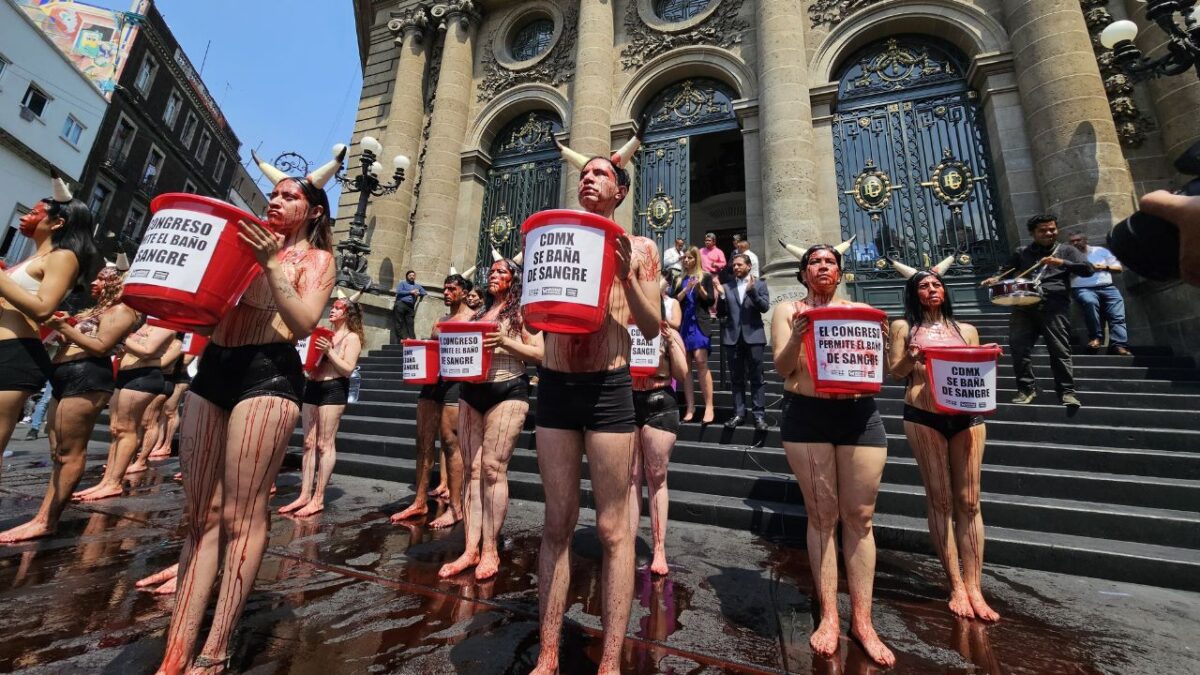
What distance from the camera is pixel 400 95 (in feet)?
47.8

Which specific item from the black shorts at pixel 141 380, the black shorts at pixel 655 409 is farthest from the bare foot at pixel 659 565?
the black shorts at pixel 141 380

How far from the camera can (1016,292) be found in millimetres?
4691

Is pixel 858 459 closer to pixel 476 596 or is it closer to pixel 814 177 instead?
pixel 476 596

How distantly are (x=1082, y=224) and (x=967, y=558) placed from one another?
8184 millimetres

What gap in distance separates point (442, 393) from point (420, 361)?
1.51 feet

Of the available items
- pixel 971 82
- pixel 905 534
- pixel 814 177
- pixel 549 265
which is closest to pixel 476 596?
pixel 549 265

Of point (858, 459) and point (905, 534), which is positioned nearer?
point (858, 459)

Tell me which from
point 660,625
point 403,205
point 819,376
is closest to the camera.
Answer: point 819,376

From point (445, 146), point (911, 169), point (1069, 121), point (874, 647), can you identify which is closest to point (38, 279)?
point (874, 647)

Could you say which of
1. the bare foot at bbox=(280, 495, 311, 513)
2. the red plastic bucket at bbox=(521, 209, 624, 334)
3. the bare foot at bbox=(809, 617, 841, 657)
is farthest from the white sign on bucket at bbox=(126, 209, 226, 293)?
the bare foot at bbox=(280, 495, 311, 513)

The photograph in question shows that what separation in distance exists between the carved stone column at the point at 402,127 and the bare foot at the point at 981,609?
13.8m

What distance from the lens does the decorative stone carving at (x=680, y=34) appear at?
39.5ft

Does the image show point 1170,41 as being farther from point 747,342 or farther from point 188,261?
point 188,261

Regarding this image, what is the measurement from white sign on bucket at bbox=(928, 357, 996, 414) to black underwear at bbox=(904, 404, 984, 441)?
191mm
